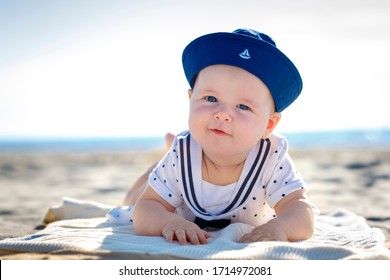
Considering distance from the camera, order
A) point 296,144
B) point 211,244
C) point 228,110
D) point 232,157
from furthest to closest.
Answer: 1. point 296,144
2. point 232,157
3. point 228,110
4. point 211,244

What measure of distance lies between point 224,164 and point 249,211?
0.22 meters

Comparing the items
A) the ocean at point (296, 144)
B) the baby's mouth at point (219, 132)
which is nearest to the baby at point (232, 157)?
the baby's mouth at point (219, 132)

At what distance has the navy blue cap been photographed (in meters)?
1.75

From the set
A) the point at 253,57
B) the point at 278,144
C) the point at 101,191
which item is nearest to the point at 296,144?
the point at 101,191

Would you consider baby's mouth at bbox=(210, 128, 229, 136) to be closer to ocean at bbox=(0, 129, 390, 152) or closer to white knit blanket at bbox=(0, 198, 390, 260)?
white knit blanket at bbox=(0, 198, 390, 260)

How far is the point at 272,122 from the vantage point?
6.31ft

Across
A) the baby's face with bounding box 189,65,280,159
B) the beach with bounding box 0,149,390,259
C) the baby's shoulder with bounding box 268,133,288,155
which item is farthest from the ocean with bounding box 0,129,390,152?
the baby's face with bounding box 189,65,280,159

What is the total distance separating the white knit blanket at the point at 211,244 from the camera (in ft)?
4.63

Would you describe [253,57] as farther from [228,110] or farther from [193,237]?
[193,237]

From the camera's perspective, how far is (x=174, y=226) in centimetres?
167

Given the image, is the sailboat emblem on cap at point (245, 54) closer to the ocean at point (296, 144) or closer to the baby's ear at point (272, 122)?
the baby's ear at point (272, 122)

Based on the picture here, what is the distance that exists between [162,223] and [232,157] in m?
0.38
